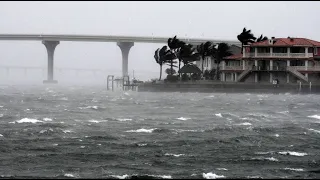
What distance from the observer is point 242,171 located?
33562 mm

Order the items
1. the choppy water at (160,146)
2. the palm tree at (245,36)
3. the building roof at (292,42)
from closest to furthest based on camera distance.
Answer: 1. the choppy water at (160,146)
2. the building roof at (292,42)
3. the palm tree at (245,36)

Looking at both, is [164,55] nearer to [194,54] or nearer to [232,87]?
[194,54]

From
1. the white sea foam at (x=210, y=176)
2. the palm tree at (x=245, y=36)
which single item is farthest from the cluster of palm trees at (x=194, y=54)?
the white sea foam at (x=210, y=176)

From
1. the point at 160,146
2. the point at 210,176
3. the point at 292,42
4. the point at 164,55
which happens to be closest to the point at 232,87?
the point at 292,42

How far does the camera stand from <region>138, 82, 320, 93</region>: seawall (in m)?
132

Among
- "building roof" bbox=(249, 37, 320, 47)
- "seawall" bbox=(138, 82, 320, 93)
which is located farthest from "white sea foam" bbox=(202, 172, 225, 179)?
"building roof" bbox=(249, 37, 320, 47)

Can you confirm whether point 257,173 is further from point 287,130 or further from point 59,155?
point 287,130

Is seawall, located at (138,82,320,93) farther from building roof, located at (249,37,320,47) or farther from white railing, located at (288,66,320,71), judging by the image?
building roof, located at (249,37,320,47)

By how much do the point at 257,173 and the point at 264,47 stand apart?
115 metres

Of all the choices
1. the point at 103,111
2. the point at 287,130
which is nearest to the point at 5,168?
the point at 287,130

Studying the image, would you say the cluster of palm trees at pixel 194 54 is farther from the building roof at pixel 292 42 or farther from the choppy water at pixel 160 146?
the choppy water at pixel 160 146

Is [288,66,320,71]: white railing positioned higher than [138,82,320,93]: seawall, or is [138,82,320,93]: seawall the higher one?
[288,66,320,71]: white railing

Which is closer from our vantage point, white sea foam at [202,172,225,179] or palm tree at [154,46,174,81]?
white sea foam at [202,172,225,179]

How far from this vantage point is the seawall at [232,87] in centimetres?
13175
